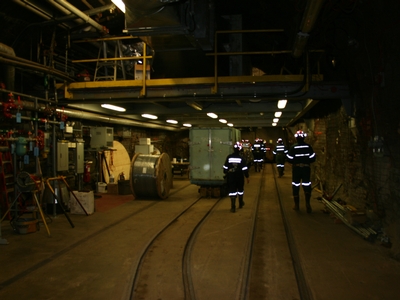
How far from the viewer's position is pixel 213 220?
8.70m

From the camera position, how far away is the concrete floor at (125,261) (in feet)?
14.6

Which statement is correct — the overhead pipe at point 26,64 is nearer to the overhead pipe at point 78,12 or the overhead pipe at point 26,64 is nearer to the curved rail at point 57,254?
the overhead pipe at point 78,12

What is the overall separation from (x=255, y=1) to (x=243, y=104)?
3.44 m

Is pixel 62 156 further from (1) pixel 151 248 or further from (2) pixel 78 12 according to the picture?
(1) pixel 151 248

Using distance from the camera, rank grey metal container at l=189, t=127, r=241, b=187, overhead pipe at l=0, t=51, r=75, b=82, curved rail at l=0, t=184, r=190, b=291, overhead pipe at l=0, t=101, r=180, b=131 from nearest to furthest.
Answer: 1. curved rail at l=0, t=184, r=190, b=291
2. overhead pipe at l=0, t=51, r=75, b=82
3. overhead pipe at l=0, t=101, r=180, b=131
4. grey metal container at l=189, t=127, r=241, b=187

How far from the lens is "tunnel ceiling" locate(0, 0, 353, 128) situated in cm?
636

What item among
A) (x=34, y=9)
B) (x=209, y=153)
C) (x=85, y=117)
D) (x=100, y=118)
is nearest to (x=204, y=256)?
(x=34, y=9)

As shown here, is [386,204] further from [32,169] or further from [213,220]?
[32,169]

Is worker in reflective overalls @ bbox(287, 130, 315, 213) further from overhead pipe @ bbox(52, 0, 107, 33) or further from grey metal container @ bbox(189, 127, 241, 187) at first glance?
overhead pipe @ bbox(52, 0, 107, 33)

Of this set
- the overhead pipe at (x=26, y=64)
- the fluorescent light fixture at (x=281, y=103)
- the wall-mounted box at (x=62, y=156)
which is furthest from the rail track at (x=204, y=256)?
the overhead pipe at (x=26, y=64)

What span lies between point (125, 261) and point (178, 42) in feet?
15.1

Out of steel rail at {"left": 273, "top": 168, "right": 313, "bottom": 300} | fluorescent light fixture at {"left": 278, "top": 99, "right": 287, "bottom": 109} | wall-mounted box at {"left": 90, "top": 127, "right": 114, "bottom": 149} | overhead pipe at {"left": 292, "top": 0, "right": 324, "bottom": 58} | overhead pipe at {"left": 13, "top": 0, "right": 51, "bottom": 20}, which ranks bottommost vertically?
steel rail at {"left": 273, "top": 168, "right": 313, "bottom": 300}

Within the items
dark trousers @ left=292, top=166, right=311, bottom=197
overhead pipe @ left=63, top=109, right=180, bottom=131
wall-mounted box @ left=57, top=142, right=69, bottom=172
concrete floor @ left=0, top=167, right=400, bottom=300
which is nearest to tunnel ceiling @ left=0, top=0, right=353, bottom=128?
overhead pipe @ left=63, top=109, right=180, bottom=131

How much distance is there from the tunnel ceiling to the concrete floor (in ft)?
11.3
